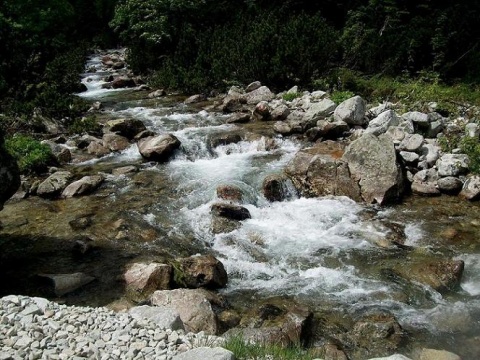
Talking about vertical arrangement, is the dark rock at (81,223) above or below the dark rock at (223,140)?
below

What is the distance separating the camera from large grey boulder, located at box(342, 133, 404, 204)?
898 centimetres

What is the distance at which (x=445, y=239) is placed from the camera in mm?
7656

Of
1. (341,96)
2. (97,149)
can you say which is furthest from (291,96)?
(97,149)

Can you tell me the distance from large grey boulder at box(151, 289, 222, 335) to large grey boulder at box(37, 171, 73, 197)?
510cm

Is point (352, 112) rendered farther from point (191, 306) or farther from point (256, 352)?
point (256, 352)

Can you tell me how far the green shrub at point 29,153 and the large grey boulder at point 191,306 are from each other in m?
6.59

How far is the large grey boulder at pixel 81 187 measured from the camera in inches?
384

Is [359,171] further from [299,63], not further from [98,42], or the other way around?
[98,42]

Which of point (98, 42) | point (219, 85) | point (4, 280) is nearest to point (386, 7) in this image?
point (219, 85)

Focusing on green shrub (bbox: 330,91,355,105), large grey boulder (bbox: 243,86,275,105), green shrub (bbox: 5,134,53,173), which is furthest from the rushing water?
large grey boulder (bbox: 243,86,275,105)

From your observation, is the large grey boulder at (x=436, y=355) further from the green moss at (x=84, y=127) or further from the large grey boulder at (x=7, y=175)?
the green moss at (x=84, y=127)

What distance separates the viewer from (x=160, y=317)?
450 centimetres

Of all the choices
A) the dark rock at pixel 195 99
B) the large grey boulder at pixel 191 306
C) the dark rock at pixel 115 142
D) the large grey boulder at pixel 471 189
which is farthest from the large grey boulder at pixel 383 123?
the dark rock at pixel 195 99

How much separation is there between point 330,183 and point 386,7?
45.4 feet
